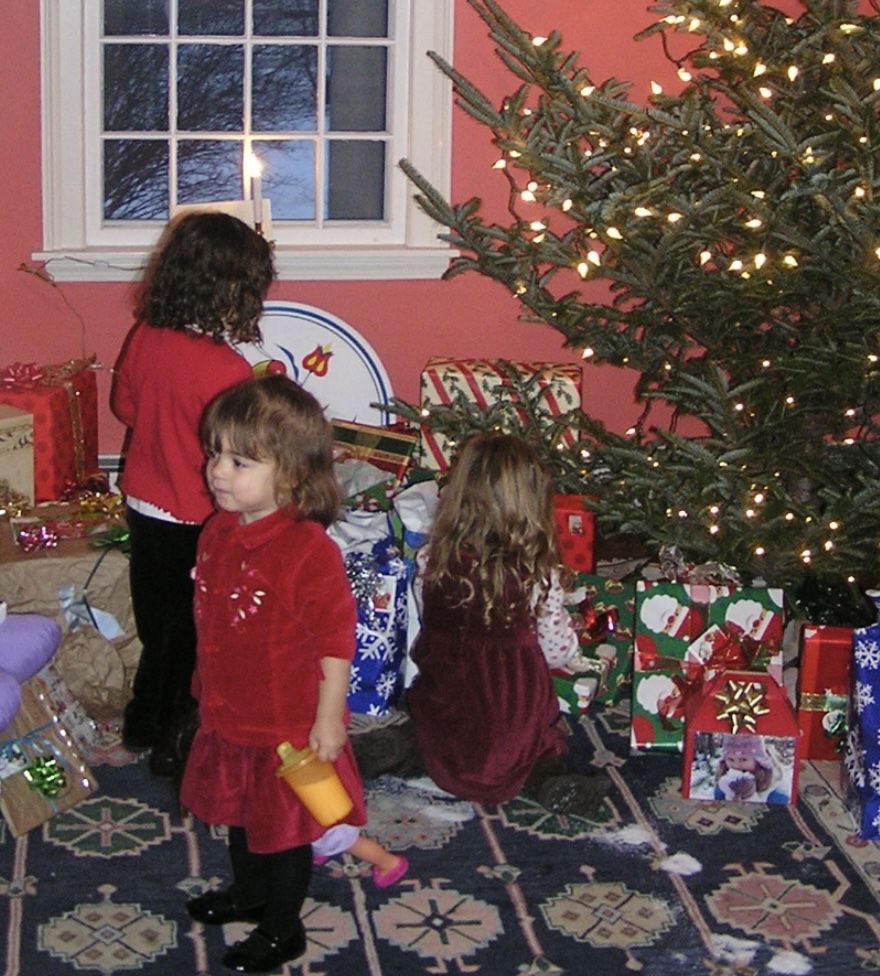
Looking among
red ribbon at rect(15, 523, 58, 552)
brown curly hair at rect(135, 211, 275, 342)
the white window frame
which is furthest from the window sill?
brown curly hair at rect(135, 211, 275, 342)

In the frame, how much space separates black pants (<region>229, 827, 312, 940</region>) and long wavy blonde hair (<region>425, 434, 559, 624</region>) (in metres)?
0.72

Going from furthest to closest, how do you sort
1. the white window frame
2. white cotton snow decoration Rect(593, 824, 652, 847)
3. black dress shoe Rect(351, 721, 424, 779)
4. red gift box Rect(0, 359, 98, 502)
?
1. the white window frame
2. red gift box Rect(0, 359, 98, 502)
3. black dress shoe Rect(351, 721, 424, 779)
4. white cotton snow decoration Rect(593, 824, 652, 847)

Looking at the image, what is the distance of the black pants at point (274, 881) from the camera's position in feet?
8.64

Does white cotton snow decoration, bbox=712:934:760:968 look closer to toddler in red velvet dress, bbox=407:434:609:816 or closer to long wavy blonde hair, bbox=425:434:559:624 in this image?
toddler in red velvet dress, bbox=407:434:609:816

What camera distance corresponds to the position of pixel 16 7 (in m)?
4.52

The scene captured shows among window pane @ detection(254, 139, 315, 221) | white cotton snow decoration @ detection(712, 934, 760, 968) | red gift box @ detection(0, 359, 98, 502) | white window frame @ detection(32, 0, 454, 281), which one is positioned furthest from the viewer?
window pane @ detection(254, 139, 315, 221)

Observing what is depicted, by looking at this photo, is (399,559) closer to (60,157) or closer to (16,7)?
(60,157)

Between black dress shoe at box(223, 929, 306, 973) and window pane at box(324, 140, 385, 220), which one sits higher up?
window pane at box(324, 140, 385, 220)

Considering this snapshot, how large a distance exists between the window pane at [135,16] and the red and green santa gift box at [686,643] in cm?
246

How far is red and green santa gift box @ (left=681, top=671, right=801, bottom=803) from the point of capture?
10.9ft

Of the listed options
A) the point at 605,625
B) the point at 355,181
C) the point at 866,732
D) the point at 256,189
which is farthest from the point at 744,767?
the point at 355,181

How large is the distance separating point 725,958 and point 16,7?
3427mm

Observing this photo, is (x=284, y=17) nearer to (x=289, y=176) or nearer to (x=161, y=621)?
(x=289, y=176)

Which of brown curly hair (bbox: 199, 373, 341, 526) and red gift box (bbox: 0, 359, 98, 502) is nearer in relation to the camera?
brown curly hair (bbox: 199, 373, 341, 526)
